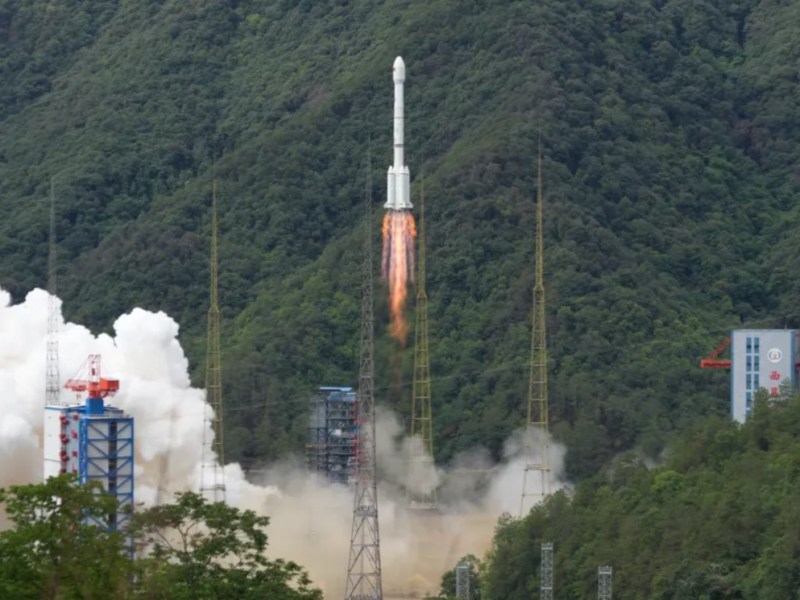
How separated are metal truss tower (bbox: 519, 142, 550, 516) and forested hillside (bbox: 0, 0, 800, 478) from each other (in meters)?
1.61

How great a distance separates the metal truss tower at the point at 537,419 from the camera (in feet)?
404

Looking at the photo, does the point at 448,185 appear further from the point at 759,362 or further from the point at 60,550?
the point at 60,550

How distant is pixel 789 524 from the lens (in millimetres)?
97125

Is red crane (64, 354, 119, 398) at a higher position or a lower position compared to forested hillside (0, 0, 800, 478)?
lower

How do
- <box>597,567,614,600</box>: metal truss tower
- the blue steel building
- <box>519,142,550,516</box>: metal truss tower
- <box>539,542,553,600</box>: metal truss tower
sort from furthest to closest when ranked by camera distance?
1. <box>519,142,550,516</box>: metal truss tower
2. the blue steel building
3. <box>539,542,553,600</box>: metal truss tower
4. <box>597,567,614,600</box>: metal truss tower

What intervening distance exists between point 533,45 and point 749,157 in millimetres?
12473

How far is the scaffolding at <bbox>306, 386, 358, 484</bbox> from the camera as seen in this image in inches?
4924

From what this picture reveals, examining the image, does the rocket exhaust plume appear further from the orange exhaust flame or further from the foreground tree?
the foreground tree

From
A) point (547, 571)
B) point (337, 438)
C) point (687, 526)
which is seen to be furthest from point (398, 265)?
point (547, 571)


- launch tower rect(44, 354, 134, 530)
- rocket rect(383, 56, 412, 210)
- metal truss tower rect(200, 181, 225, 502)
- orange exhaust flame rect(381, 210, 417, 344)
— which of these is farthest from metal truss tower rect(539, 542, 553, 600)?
orange exhaust flame rect(381, 210, 417, 344)

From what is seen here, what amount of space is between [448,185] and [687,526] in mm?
48420

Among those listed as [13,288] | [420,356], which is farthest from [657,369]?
[13,288]

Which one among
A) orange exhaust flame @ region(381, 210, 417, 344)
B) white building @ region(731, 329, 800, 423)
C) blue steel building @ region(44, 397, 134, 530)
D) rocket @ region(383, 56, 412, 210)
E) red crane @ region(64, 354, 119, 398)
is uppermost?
rocket @ region(383, 56, 412, 210)

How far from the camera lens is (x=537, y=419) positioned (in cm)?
13038
